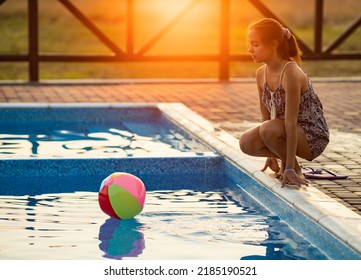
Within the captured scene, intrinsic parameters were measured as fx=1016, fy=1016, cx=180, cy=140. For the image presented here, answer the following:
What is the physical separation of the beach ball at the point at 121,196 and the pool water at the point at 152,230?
2.9 inches

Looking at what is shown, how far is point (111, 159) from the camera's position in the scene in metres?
6.98

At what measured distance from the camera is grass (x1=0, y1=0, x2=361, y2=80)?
61.4 ft

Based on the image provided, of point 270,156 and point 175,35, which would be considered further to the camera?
point 175,35

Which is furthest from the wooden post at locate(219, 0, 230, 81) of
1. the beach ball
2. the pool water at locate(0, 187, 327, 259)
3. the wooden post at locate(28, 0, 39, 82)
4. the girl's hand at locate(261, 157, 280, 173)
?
the beach ball

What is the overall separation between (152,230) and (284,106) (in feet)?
3.45

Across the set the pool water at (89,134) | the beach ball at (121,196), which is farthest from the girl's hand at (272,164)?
the pool water at (89,134)

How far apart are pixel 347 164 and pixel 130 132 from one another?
2.74m

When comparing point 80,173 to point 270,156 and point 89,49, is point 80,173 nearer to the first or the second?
point 270,156

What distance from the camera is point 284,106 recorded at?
584 cm

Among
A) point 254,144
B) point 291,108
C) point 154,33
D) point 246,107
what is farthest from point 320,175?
point 154,33

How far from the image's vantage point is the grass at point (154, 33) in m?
18.7

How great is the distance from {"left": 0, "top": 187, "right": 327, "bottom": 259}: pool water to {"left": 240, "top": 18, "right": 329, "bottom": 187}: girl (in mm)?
372

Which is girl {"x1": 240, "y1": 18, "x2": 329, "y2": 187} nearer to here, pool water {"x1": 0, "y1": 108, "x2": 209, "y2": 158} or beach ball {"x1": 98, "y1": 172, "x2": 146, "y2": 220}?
beach ball {"x1": 98, "y1": 172, "x2": 146, "y2": 220}
